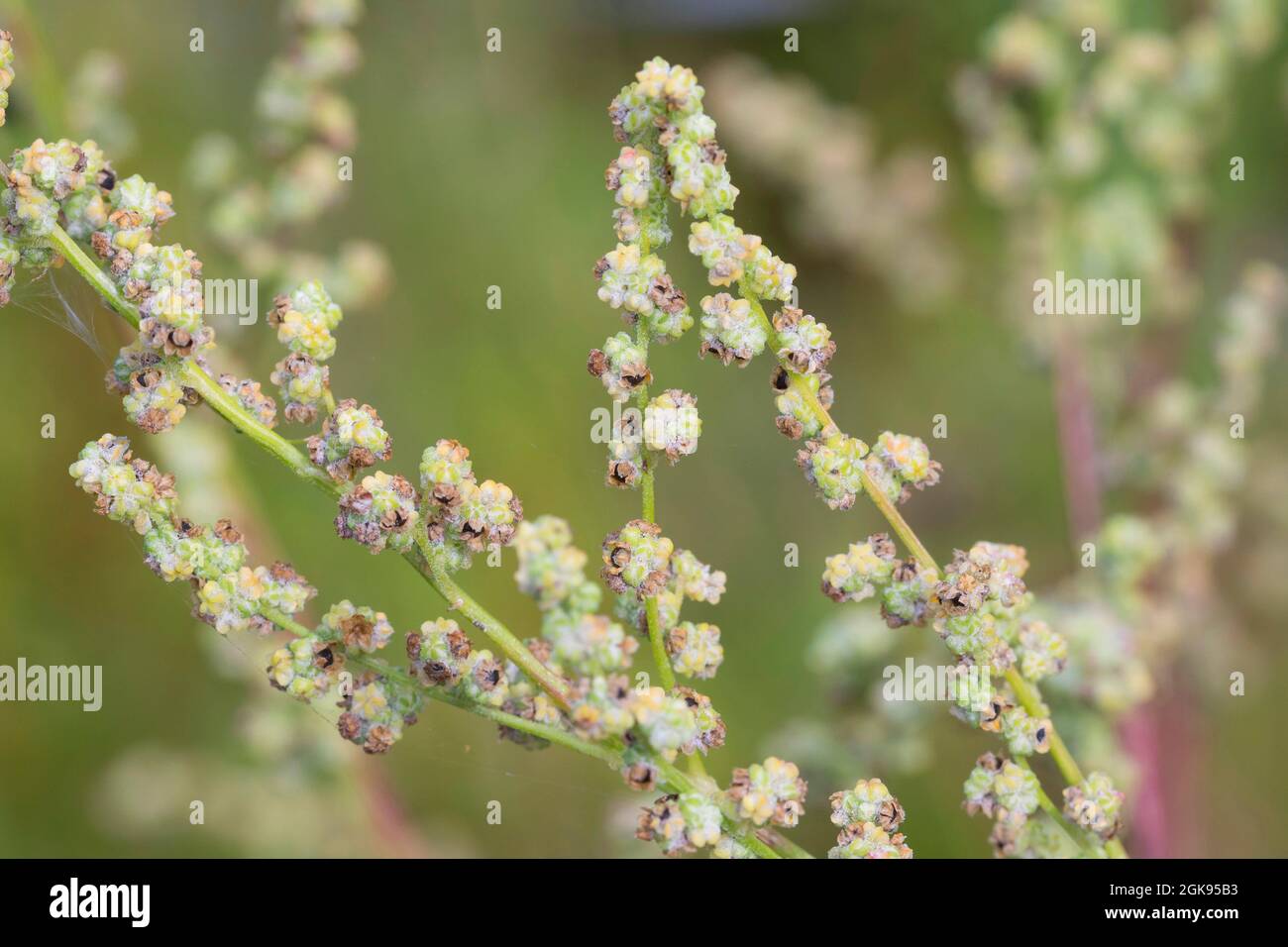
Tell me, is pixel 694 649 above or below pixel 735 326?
below

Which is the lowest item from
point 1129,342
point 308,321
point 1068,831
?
point 1068,831

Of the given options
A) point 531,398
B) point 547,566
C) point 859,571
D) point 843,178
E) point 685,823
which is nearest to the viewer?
point 547,566

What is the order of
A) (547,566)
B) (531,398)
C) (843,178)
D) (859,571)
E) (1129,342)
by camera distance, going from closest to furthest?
(547,566) → (859,571) → (1129,342) → (843,178) → (531,398)

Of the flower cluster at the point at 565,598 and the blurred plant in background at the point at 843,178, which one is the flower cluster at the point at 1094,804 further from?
the blurred plant in background at the point at 843,178

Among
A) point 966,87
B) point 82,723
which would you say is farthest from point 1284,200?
point 82,723

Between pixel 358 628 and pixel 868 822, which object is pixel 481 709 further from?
pixel 868 822

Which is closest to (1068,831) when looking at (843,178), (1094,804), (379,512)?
(1094,804)

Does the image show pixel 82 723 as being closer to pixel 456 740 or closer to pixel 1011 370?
pixel 456 740

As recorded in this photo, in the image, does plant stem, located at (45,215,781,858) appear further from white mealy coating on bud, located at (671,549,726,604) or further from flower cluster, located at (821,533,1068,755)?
flower cluster, located at (821,533,1068,755)
